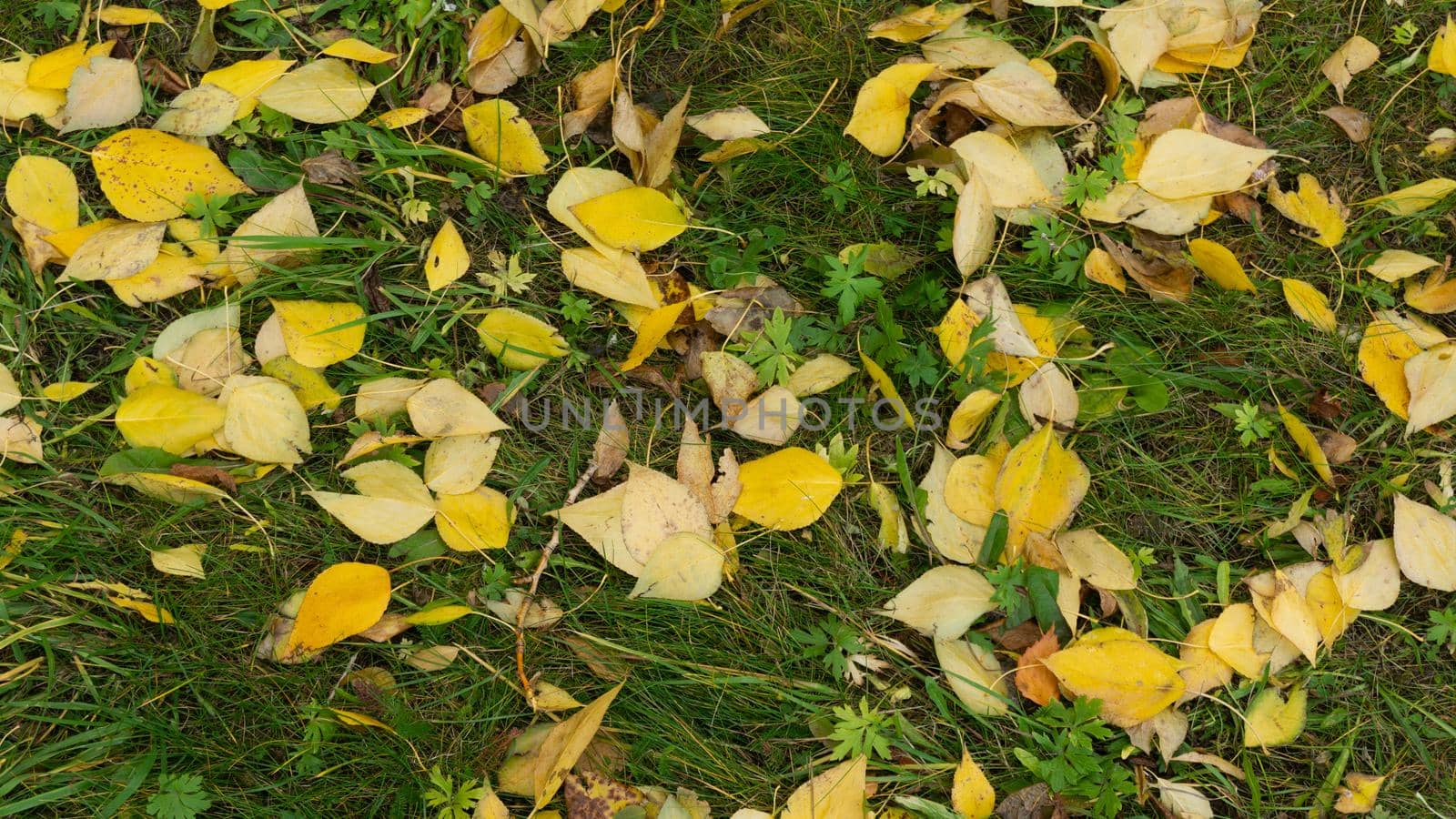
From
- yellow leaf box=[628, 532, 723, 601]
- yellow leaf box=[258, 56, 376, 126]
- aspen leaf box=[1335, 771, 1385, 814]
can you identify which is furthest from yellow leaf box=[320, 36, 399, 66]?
aspen leaf box=[1335, 771, 1385, 814]

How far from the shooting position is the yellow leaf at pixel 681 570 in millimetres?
1658

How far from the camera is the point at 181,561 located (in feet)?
5.59

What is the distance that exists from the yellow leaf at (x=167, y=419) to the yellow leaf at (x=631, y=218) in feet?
2.47

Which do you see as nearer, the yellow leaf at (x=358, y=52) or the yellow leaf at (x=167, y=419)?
the yellow leaf at (x=167, y=419)

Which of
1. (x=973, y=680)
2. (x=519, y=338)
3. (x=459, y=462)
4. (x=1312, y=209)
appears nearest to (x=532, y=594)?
(x=459, y=462)

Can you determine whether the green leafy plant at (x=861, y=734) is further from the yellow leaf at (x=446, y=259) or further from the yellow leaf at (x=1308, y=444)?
the yellow leaf at (x=446, y=259)

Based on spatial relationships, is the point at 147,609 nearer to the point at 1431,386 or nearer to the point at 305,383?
the point at 305,383

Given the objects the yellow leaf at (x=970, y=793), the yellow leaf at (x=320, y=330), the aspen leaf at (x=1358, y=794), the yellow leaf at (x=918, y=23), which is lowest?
the aspen leaf at (x=1358, y=794)

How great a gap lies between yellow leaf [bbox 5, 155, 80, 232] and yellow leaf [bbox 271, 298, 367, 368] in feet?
1.40

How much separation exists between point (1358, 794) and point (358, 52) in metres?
2.31

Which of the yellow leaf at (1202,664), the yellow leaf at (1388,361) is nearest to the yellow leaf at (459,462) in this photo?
the yellow leaf at (1202,664)

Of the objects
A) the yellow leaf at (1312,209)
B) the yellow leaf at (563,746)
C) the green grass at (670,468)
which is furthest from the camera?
the yellow leaf at (1312,209)

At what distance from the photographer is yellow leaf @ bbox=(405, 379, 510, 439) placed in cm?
173

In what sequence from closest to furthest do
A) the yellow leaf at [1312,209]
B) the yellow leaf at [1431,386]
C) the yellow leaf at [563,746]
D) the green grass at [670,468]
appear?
1. the yellow leaf at [563,746]
2. the green grass at [670,468]
3. the yellow leaf at [1431,386]
4. the yellow leaf at [1312,209]
